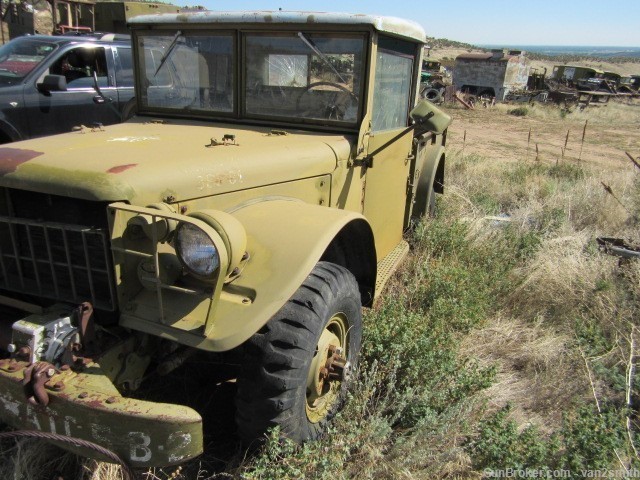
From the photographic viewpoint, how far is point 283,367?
2139 millimetres

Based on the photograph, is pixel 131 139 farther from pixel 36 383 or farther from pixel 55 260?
pixel 36 383

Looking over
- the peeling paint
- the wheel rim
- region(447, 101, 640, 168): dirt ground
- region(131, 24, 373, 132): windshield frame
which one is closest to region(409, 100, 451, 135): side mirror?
region(131, 24, 373, 132): windshield frame

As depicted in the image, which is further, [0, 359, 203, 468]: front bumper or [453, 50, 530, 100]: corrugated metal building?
[453, 50, 530, 100]: corrugated metal building

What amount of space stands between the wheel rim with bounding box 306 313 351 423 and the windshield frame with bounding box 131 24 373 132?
1303 mm

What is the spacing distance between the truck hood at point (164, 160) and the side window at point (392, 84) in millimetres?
419

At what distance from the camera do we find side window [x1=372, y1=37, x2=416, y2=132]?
132 inches

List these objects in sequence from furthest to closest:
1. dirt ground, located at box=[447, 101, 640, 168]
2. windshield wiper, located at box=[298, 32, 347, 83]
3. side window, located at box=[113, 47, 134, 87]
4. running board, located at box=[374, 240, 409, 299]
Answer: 1. dirt ground, located at box=[447, 101, 640, 168]
2. side window, located at box=[113, 47, 134, 87]
3. running board, located at box=[374, 240, 409, 299]
4. windshield wiper, located at box=[298, 32, 347, 83]

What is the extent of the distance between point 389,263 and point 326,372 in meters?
1.65

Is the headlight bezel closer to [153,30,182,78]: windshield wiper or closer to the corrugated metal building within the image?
[153,30,182,78]: windshield wiper

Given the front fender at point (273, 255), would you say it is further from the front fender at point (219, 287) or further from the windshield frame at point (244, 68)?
the windshield frame at point (244, 68)

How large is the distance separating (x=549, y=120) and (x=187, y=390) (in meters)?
21.7

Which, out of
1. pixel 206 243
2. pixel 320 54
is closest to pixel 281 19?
pixel 320 54

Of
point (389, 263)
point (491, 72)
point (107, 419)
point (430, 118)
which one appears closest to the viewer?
point (107, 419)

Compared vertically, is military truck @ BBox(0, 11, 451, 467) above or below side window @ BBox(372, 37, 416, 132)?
below
